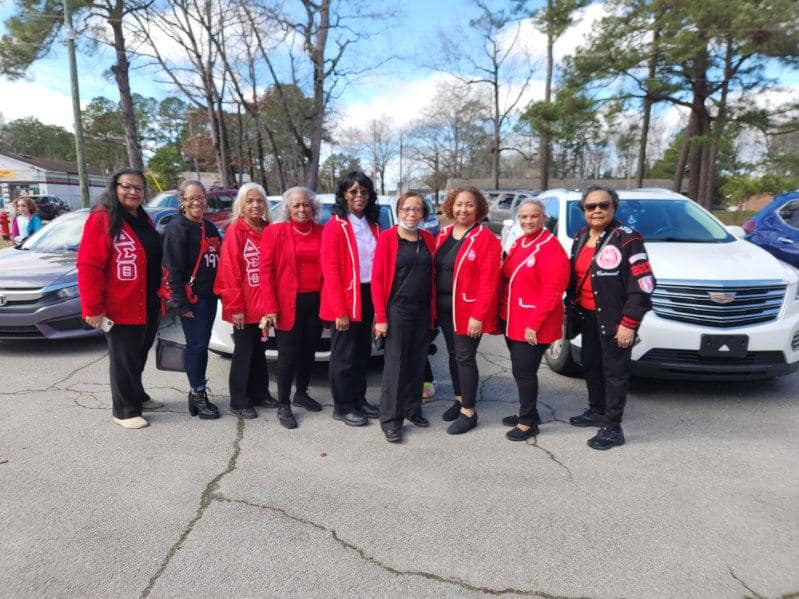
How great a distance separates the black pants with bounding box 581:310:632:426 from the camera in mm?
3523

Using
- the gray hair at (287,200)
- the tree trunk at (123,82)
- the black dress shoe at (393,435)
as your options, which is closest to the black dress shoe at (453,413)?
the black dress shoe at (393,435)

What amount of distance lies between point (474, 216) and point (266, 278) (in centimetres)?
154

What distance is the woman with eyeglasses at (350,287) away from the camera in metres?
3.64

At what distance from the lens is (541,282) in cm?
348

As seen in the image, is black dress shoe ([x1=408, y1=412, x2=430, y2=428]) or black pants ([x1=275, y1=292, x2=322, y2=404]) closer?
black pants ([x1=275, y1=292, x2=322, y2=404])

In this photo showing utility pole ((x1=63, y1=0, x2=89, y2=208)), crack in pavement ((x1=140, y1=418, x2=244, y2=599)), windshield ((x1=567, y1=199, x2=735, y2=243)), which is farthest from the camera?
utility pole ((x1=63, y1=0, x2=89, y2=208))

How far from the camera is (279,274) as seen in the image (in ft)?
12.2

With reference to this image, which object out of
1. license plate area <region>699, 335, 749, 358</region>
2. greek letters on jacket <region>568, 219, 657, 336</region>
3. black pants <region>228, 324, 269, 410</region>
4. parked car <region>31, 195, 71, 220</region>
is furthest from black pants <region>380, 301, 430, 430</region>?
parked car <region>31, 195, 71, 220</region>

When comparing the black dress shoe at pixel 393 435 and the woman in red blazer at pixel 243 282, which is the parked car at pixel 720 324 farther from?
the woman in red blazer at pixel 243 282

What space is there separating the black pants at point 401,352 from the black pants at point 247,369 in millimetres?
1094

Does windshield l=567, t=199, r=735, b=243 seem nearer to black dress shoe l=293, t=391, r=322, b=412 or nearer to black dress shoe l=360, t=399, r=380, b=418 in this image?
black dress shoe l=360, t=399, r=380, b=418

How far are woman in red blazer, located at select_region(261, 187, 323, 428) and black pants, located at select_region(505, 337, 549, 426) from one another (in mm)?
1497

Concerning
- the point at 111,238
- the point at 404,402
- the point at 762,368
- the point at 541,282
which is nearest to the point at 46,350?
the point at 111,238

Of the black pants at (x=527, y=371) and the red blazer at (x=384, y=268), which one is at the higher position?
the red blazer at (x=384, y=268)
